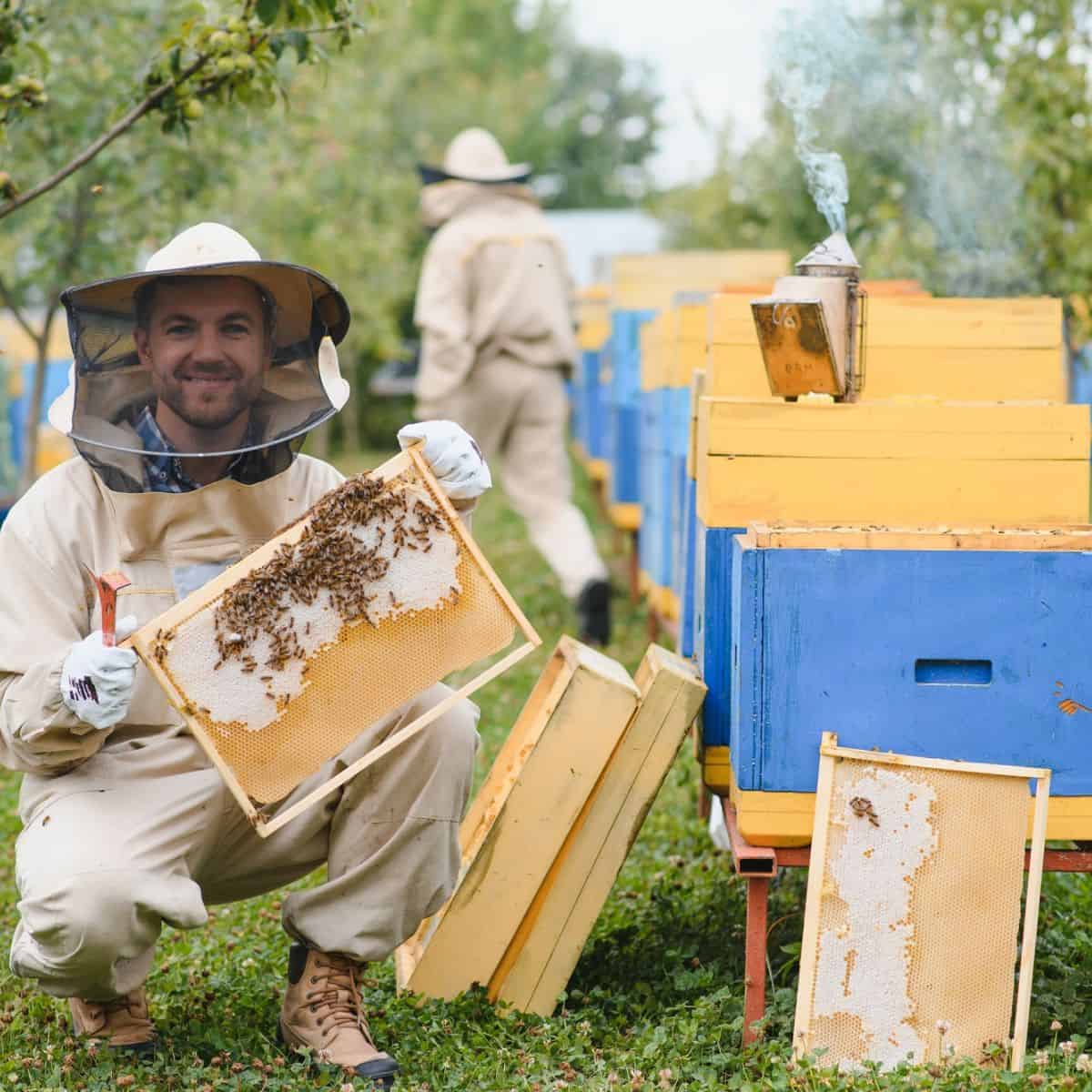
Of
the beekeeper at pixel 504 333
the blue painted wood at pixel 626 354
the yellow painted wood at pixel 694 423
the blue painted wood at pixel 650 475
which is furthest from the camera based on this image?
the beekeeper at pixel 504 333

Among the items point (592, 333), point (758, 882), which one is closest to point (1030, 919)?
point (758, 882)

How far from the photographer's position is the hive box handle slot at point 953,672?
2705mm

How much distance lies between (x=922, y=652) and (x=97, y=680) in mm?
1358

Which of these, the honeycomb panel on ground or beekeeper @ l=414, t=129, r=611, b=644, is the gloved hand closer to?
the honeycomb panel on ground

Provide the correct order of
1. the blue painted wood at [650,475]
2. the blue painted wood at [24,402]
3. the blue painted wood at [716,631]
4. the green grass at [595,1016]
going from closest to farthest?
1. the green grass at [595,1016]
2. the blue painted wood at [716,631]
3. the blue painted wood at [650,475]
4. the blue painted wood at [24,402]

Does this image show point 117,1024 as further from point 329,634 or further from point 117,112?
point 117,112

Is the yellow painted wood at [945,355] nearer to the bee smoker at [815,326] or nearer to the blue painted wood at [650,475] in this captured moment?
the bee smoker at [815,326]

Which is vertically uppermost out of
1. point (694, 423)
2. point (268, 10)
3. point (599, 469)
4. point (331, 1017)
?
point (268, 10)

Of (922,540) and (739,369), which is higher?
(739,369)

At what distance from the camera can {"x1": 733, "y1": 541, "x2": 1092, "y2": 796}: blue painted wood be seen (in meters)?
2.66

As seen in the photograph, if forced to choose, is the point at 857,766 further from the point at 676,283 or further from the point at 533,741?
the point at 676,283

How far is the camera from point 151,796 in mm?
2740

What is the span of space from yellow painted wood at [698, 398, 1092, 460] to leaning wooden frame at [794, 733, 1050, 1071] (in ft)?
2.03

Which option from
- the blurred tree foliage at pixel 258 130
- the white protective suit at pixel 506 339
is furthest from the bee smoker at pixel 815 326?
the white protective suit at pixel 506 339
